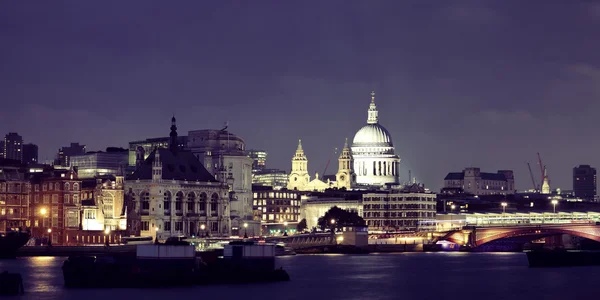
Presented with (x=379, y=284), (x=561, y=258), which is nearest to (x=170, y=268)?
(x=379, y=284)

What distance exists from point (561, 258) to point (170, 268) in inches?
3031

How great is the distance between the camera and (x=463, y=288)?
474 ft

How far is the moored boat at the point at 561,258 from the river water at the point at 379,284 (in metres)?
1.83

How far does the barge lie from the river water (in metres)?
2.03

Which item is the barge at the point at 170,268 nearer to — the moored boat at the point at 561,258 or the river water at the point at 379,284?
the river water at the point at 379,284

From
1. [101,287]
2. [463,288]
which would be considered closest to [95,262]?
[101,287]

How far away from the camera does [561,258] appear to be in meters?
194

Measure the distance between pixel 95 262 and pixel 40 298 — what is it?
39.4 ft

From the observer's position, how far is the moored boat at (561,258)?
189 m

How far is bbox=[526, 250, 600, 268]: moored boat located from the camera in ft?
620

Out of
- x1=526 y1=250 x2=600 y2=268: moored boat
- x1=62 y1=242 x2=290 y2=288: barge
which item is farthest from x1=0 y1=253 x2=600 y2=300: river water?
x1=62 y1=242 x2=290 y2=288: barge

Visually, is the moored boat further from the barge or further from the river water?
the barge

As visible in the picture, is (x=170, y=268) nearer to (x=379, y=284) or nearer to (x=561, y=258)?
(x=379, y=284)

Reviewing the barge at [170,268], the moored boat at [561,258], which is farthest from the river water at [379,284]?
the barge at [170,268]
